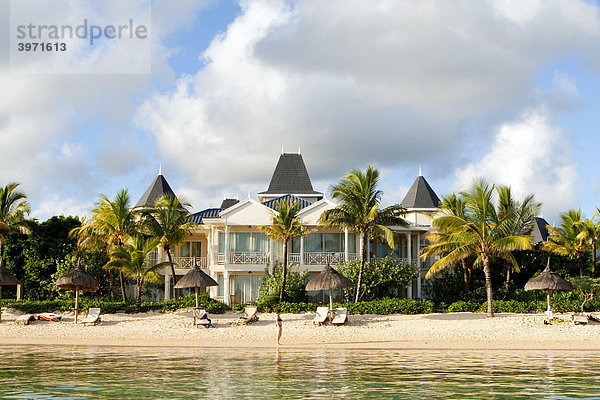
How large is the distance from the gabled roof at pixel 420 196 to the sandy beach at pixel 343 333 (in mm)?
13178

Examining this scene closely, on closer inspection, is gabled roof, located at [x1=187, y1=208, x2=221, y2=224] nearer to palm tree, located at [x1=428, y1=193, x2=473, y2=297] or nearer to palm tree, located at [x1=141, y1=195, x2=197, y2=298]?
palm tree, located at [x1=141, y1=195, x2=197, y2=298]

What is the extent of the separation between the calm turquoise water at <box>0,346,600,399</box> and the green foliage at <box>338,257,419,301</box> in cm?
877

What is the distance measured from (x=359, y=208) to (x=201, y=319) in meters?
8.74

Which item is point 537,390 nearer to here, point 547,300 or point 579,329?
point 579,329

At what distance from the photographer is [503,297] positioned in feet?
99.9

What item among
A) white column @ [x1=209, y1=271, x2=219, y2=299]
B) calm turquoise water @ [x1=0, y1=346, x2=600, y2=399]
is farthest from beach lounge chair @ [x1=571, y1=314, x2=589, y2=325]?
white column @ [x1=209, y1=271, x2=219, y2=299]

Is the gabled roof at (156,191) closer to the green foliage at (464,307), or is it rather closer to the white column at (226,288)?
the white column at (226,288)

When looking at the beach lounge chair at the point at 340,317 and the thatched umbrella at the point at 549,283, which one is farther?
the thatched umbrella at the point at 549,283

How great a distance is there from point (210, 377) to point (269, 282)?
15405 millimetres

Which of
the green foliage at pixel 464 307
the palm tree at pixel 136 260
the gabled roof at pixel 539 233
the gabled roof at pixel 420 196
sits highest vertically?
the gabled roof at pixel 420 196

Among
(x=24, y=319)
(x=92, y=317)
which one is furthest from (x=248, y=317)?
(x=24, y=319)

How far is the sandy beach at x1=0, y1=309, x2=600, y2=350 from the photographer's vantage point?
2372 centimetres

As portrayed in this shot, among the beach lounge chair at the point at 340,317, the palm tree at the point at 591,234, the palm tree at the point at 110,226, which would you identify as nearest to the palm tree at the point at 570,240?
the palm tree at the point at 591,234

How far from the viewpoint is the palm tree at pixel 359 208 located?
95.7 ft
